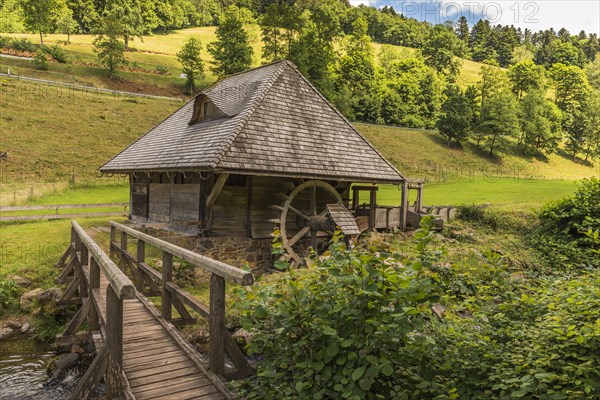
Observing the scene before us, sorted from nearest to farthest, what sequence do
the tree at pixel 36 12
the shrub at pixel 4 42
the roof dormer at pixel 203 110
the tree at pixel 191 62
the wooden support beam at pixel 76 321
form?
1. the wooden support beam at pixel 76 321
2. the roof dormer at pixel 203 110
3. the shrub at pixel 4 42
4. the tree at pixel 36 12
5. the tree at pixel 191 62

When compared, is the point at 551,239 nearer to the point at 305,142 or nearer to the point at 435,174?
the point at 305,142

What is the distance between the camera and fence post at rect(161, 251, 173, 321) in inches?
223

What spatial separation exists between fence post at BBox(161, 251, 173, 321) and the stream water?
7.93ft

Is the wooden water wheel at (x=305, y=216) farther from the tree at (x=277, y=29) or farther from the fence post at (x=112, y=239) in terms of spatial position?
the tree at (x=277, y=29)

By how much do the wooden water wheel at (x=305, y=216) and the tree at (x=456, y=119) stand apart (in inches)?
1421

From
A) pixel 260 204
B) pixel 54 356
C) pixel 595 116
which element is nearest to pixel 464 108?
pixel 595 116

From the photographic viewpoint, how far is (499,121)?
4450cm

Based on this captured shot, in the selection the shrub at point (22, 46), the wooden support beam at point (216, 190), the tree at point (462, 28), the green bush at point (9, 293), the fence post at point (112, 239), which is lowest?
the green bush at point (9, 293)

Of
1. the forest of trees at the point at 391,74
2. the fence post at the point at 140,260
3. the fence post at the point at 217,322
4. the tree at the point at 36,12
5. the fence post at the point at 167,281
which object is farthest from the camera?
the tree at the point at 36,12

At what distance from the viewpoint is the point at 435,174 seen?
35.5 m

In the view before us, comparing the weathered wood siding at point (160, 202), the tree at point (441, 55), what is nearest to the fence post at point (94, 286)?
the weathered wood siding at point (160, 202)

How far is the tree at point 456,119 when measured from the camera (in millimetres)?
43781

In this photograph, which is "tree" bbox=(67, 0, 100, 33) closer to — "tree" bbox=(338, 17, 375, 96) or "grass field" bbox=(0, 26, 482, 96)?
"grass field" bbox=(0, 26, 482, 96)

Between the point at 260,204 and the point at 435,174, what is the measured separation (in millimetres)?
27605
